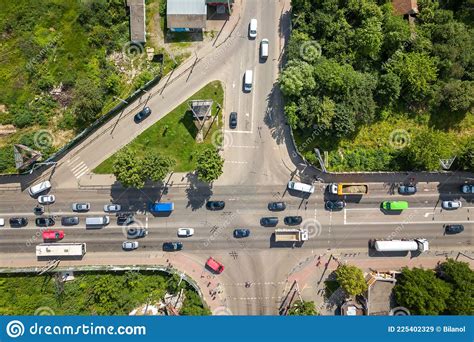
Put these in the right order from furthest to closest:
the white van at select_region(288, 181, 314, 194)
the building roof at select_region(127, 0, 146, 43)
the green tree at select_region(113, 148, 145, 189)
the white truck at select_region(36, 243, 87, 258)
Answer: the building roof at select_region(127, 0, 146, 43), the white van at select_region(288, 181, 314, 194), the white truck at select_region(36, 243, 87, 258), the green tree at select_region(113, 148, 145, 189)

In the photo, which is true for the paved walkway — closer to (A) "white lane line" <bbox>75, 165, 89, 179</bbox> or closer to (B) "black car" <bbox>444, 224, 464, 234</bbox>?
(B) "black car" <bbox>444, 224, 464, 234</bbox>

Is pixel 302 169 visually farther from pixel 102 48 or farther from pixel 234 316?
pixel 102 48

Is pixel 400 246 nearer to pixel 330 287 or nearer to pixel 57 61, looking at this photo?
pixel 330 287

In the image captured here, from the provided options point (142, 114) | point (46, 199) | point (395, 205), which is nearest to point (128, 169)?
point (142, 114)

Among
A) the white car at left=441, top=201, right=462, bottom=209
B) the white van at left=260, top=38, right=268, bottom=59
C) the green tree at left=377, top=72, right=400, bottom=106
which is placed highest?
the white van at left=260, top=38, right=268, bottom=59

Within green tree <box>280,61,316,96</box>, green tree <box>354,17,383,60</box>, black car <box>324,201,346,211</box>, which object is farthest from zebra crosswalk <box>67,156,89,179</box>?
green tree <box>354,17,383,60</box>
